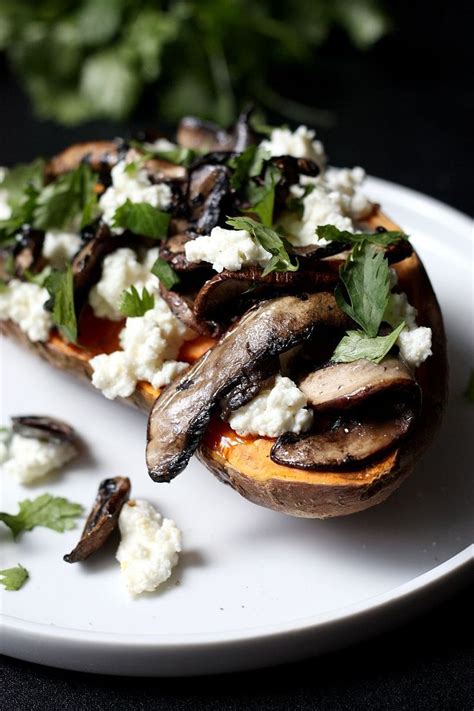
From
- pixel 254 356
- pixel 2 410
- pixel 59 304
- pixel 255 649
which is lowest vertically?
pixel 2 410

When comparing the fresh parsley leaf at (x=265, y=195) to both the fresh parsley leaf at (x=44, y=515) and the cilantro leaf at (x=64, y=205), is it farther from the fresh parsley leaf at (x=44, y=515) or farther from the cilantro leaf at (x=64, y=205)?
the fresh parsley leaf at (x=44, y=515)

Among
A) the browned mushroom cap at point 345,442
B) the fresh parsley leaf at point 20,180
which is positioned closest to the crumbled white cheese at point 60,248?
the fresh parsley leaf at point 20,180

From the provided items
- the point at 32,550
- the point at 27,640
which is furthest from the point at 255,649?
the point at 32,550

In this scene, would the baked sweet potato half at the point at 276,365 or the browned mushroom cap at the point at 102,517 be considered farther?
the browned mushroom cap at the point at 102,517

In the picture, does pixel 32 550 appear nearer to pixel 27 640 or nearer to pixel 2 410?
pixel 27 640

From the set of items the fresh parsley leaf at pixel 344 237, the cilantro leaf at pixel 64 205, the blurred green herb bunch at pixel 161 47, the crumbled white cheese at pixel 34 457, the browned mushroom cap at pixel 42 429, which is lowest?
the crumbled white cheese at pixel 34 457

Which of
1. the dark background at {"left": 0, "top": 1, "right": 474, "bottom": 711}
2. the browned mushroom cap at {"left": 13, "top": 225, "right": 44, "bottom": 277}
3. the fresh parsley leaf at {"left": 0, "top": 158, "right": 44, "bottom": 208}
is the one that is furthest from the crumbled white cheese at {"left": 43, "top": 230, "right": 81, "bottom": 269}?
the dark background at {"left": 0, "top": 1, "right": 474, "bottom": 711}
